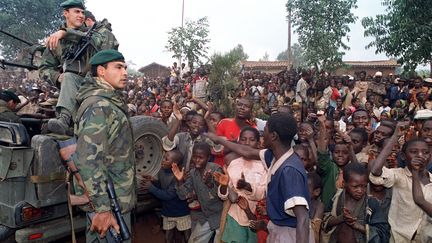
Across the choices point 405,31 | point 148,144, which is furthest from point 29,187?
point 405,31

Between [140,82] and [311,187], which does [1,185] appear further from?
[140,82]

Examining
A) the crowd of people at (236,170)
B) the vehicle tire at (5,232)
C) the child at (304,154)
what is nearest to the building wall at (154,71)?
the crowd of people at (236,170)

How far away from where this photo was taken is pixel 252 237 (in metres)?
3.55

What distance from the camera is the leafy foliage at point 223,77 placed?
1071 centimetres

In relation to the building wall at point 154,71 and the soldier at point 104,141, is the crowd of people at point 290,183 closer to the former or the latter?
the soldier at point 104,141

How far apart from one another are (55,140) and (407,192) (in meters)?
3.11

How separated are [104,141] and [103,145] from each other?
0.03m

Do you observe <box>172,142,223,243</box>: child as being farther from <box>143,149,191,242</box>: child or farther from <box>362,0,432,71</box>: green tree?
<box>362,0,432,71</box>: green tree

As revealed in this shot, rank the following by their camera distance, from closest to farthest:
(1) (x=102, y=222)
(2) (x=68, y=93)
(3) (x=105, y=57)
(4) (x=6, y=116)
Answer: (1) (x=102, y=222)
(3) (x=105, y=57)
(2) (x=68, y=93)
(4) (x=6, y=116)

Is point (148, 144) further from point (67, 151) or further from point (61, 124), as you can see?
point (67, 151)

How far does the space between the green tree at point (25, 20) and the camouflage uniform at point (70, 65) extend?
3230 centimetres

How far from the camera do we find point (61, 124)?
349 cm

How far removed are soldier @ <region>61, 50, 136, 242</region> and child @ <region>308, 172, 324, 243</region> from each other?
5.38 ft

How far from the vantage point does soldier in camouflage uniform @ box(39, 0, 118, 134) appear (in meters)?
3.61
